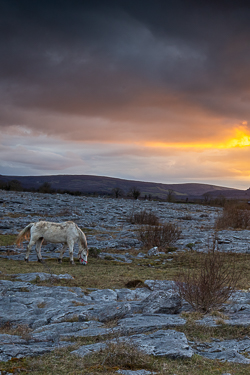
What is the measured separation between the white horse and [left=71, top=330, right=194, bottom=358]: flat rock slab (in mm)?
11055

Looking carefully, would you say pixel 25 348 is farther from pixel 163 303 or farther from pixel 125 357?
pixel 163 303

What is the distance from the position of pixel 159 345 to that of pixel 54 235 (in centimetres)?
1214

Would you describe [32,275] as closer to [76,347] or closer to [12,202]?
[76,347]

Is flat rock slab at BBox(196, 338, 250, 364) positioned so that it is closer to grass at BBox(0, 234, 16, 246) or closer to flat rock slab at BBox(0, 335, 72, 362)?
flat rock slab at BBox(0, 335, 72, 362)

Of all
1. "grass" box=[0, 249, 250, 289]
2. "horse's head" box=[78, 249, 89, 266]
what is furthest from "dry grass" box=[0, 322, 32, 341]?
"horse's head" box=[78, 249, 89, 266]

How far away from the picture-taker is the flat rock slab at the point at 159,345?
215 inches

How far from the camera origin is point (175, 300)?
8.23 meters

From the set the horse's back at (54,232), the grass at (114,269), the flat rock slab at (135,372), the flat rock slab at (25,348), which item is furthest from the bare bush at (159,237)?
the flat rock slab at (135,372)

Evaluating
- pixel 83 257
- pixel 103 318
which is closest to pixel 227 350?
pixel 103 318

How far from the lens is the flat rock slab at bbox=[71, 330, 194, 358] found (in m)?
5.46

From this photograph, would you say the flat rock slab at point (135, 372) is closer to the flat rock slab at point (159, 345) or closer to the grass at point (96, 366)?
the grass at point (96, 366)

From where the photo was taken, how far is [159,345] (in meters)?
5.73

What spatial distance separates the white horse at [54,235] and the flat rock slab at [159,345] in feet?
36.3

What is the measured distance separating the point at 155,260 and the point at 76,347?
44.2 ft
